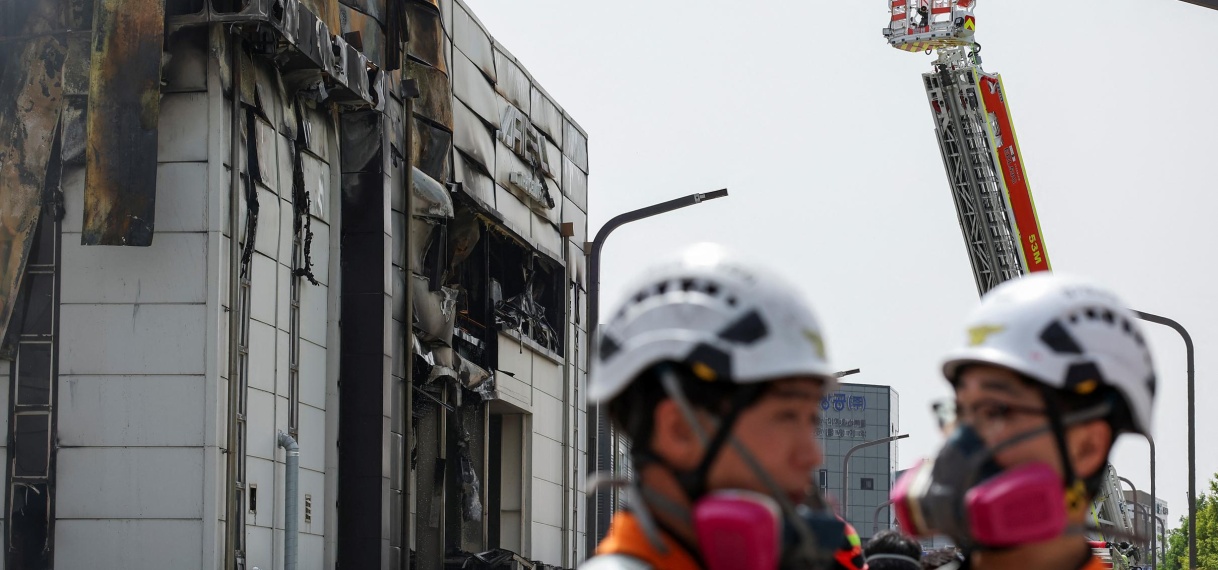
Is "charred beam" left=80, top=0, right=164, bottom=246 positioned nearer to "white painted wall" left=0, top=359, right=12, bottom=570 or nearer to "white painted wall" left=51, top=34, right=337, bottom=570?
"white painted wall" left=51, top=34, right=337, bottom=570

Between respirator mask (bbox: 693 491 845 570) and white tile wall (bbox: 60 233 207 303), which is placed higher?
white tile wall (bbox: 60 233 207 303)

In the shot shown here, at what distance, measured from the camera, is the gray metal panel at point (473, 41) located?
3259 centimetres

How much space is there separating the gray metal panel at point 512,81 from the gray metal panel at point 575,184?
3168 mm

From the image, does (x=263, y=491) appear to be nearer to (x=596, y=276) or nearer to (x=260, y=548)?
(x=260, y=548)

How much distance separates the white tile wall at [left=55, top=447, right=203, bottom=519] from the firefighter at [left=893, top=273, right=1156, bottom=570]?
59.0 ft

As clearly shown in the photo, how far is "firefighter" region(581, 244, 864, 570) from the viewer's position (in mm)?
2984

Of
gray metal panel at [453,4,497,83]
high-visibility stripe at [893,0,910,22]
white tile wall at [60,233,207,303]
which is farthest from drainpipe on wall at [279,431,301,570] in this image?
high-visibility stripe at [893,0,910,22]

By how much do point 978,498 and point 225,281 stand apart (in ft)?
61.6

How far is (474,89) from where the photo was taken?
109ft

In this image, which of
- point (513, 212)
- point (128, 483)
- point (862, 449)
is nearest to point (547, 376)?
point (513, 212)

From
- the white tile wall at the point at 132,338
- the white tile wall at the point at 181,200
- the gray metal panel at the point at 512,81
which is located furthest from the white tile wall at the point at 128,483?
the gray metal panel at the point at 512,81

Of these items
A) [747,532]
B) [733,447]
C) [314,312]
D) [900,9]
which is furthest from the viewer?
[900,9]

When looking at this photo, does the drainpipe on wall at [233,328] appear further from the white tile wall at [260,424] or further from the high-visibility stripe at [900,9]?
the high-visibility stripe at [900,9]

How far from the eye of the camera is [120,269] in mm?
21109
